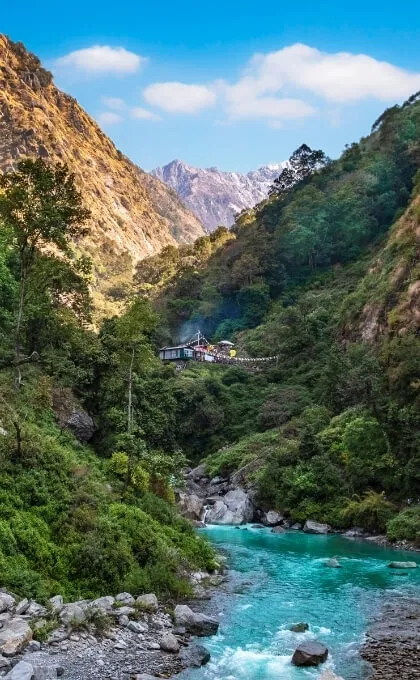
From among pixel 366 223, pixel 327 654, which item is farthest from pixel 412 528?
pixel 366 223

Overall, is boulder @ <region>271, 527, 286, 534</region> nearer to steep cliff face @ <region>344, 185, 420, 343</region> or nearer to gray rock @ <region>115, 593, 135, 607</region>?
steep cliff face @ <region>344, 185, 420, 343</region>

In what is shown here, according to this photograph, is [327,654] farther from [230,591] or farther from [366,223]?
[366,223]

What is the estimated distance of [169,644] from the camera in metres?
14.2

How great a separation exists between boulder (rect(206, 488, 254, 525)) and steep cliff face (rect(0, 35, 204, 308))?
75.4 metres

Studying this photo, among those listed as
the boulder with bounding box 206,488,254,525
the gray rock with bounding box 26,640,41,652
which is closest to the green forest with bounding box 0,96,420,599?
the boulder with bounding box 206,488,254,525

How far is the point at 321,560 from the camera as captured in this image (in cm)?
2667

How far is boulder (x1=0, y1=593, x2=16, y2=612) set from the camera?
521 inches

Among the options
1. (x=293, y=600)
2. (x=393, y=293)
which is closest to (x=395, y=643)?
(x=293, y=600)

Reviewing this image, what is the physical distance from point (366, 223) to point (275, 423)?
36.0 metres

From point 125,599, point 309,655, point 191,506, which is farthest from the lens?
point 191,506

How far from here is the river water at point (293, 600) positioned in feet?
46.1

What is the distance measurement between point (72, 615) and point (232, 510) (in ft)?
87.6

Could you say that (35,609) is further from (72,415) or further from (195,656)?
(72,415)

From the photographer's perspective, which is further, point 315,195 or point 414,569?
point 315,195
